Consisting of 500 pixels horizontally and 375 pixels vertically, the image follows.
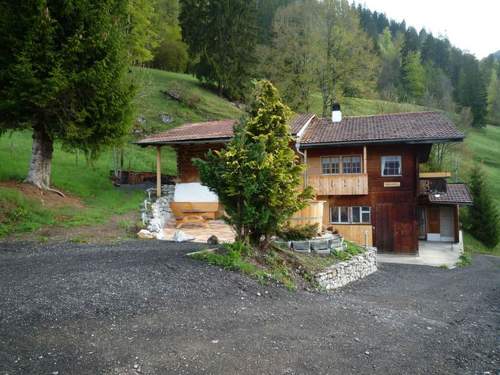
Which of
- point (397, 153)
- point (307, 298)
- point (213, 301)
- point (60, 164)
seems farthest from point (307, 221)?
point (60, 164)

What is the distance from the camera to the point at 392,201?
20.5m

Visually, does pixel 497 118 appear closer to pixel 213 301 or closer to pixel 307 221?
pixel 307 221

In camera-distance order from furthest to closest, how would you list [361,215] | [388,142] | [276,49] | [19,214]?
[276,49]
[361,215]
[388,142]
[19,214]

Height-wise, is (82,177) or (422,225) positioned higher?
(82,177)

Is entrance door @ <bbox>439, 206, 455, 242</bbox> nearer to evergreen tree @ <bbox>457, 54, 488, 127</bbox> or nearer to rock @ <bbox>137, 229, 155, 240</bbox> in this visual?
rock @ <bbox>137, 229, 155, 240</bbox>

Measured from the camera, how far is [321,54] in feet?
116

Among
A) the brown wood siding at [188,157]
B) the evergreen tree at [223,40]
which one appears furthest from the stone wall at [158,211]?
the evergreen tree at [223,40]

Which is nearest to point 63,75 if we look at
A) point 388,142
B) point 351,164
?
point 351,164

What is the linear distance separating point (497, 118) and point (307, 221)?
3062 inches

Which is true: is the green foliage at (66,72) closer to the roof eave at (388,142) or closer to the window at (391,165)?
the roof eave at (388,142)

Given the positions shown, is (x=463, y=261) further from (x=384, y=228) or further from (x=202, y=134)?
(x=202, y=134)

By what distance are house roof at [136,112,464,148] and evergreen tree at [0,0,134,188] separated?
14.3ft

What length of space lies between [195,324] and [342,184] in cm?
1512

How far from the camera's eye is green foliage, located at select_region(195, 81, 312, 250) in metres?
9.73
